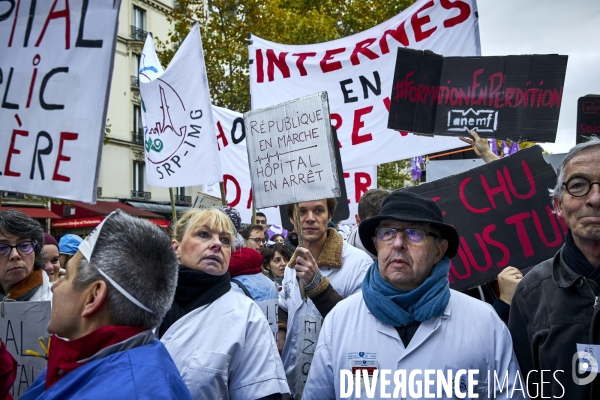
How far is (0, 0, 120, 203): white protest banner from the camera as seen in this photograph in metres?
2.87

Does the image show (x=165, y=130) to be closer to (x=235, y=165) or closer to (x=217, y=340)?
(x=235, y=165)

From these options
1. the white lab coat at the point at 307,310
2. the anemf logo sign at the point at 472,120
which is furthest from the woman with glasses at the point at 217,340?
the anemf logo sign at the point at 472,120

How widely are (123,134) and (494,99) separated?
29.7 meters

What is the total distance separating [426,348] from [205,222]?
1.38 meters

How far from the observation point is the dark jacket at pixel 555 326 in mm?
2387

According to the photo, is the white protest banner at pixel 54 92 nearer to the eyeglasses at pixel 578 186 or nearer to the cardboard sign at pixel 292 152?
the cardboard sign at pixel 292 152

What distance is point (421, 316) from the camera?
2.53 meters

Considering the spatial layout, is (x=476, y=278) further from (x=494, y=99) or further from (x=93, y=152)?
(x=93, y=152)

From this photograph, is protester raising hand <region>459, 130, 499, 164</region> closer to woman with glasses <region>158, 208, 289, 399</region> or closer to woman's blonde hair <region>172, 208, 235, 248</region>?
woman's blonde hair <region>172, 208, 235, 248</region>

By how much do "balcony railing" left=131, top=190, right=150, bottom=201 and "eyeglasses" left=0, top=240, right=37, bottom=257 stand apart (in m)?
29.6

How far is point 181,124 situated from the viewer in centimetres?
744

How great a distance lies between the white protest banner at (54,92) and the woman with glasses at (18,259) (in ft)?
2.30

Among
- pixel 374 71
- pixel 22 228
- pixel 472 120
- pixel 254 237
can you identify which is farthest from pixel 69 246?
pixel 472 120

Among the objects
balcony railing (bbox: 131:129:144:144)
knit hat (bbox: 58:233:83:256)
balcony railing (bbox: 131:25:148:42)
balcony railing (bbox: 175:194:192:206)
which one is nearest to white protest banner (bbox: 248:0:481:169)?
knit hat (bbox: 58:233:83:256)
